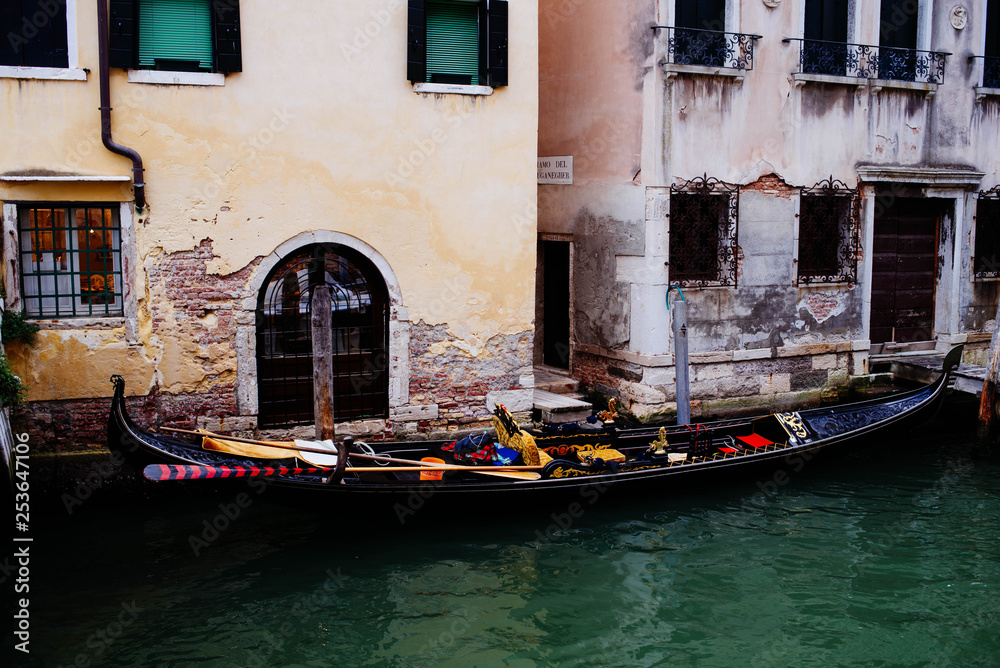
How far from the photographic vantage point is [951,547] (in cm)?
664

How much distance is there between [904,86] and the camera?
31.2 ft

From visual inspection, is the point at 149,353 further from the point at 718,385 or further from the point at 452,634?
the point at 718,385

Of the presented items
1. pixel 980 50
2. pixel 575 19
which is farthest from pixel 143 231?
pixel 980 50

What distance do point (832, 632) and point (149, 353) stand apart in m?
5.14

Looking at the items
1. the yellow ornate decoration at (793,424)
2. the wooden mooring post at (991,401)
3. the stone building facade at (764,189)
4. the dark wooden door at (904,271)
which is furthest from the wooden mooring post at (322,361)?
Answer: the dark wooden door at (904,271)

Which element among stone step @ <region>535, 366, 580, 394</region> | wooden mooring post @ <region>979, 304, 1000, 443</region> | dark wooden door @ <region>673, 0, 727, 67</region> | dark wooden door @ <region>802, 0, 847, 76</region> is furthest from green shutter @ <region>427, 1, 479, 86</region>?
wooden mooring post @ <region>979, 304, 1000, 443</region>

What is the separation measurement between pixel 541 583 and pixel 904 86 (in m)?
6.58

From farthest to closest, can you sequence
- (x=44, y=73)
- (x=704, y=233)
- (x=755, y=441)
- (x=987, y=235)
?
1. (x=987, y=235)
2. (x=704, y=233)
3. (x=755, y=441)
4. (x=44, y=73)

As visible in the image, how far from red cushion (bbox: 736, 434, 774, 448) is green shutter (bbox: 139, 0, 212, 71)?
5.22 m

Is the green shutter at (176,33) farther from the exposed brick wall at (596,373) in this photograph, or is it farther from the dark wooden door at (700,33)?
the exposed brick wall at (596,373)

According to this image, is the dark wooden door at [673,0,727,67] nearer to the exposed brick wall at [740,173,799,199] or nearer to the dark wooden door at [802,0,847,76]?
the dark wooden door at [802,0,847,76]

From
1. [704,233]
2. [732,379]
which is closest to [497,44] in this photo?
[704,233]

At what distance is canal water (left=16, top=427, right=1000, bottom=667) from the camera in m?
5.25

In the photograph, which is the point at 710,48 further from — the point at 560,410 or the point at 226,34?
the point at 226,34
